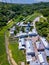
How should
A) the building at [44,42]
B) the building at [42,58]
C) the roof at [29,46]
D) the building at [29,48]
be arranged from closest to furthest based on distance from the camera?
the building at [42,58]
the building at [29,48]
the roof at [29,46]
the building at [44,42]

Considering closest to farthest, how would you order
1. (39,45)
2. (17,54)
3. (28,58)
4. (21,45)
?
(28,58) < (17,54) < (39,45) < (21,45)

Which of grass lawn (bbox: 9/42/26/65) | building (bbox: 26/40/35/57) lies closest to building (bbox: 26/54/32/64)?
grass lawn (bbox: 9/42/26/65)

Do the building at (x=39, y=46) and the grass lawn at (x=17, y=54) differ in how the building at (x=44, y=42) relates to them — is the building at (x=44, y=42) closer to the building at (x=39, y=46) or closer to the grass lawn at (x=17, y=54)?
the building at (x=39, y=46)

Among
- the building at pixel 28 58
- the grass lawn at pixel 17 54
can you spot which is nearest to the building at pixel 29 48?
the building at pixel 28 58

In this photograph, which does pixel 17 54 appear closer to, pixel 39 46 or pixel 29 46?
pixel 29 46

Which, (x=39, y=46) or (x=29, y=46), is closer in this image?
(x=39, y=46)

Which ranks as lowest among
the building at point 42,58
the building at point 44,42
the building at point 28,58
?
the building at point 28,58

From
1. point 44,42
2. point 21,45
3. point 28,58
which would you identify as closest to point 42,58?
point 28,58

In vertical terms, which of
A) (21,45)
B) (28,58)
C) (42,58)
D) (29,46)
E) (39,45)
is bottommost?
(28,58)

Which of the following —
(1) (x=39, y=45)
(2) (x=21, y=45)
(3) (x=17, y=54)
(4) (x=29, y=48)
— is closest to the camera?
(3) (x=17, y=54)

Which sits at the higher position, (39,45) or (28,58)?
(39,45)
